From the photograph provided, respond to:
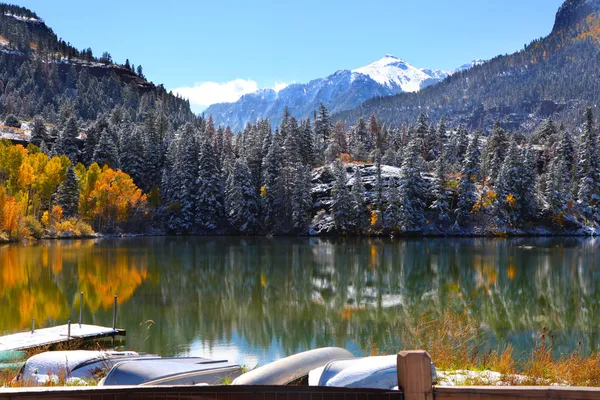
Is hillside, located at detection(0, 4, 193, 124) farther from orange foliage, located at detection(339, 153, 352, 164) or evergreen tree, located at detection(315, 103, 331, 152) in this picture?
orange foliage, located at detection(339, 153, 352, 164)

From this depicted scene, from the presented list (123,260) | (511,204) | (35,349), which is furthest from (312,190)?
(35,349)

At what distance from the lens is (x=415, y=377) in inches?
138

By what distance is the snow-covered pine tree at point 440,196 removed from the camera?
68.6 m

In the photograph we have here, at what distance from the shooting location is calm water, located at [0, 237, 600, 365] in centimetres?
1761

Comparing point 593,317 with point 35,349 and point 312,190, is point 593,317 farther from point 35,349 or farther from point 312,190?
point 312,190

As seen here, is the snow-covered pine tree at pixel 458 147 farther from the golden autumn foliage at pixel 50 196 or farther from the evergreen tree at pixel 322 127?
the golden autumn foliage at pixel 50 196

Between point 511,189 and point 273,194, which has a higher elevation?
point 273,194

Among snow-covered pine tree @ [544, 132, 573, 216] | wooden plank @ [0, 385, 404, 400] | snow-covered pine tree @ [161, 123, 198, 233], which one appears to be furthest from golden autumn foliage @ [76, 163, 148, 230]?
wooden plank @ [0, 385, 404, 400]

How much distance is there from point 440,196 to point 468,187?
3.84 m

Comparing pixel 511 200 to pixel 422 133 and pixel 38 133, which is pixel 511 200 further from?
pixel 38 133

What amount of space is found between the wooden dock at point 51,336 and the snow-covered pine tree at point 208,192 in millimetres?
57952

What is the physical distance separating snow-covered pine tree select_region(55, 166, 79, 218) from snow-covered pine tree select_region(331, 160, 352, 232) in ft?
108

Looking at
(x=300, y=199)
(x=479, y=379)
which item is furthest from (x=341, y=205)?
(x=479, y=379)

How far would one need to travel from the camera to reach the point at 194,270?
3494 centimetres
